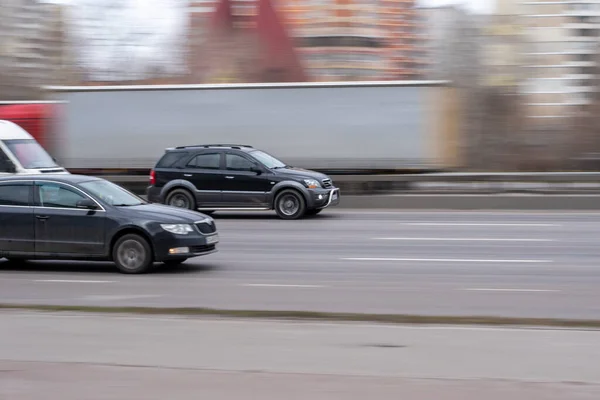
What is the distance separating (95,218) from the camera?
1279 centimetres

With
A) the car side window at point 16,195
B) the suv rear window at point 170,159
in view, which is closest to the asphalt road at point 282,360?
the car side window at point 16,195

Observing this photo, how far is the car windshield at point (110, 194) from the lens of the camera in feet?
42.9

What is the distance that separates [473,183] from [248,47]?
71.3 ft

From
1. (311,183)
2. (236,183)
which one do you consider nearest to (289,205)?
(311,183)

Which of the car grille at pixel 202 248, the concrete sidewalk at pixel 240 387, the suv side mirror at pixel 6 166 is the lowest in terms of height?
the concrete sidewalk at pixel 240 387

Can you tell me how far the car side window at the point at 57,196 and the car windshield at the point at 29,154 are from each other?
7051 millimetres

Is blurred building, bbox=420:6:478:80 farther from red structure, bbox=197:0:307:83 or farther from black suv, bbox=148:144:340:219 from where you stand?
black suv, bbox=148:144:340:219

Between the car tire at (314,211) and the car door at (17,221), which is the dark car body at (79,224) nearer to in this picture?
the car door at (17,221)

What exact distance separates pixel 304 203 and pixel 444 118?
599cm

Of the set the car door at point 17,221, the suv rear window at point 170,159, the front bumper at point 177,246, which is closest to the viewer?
the front bumper at point 177,246

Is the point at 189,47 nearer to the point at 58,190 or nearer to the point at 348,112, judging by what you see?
the point at 348,112

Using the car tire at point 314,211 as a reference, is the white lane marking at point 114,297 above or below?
below

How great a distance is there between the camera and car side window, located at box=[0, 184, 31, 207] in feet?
43.0

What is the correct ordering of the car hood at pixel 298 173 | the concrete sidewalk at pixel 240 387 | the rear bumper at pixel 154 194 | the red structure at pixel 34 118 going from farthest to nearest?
the red structure at pixel 34 118
the rear bumper at pixel 154 194
the car hood at pixel 298 173
the concrete sidewalk at pixel 240 387
